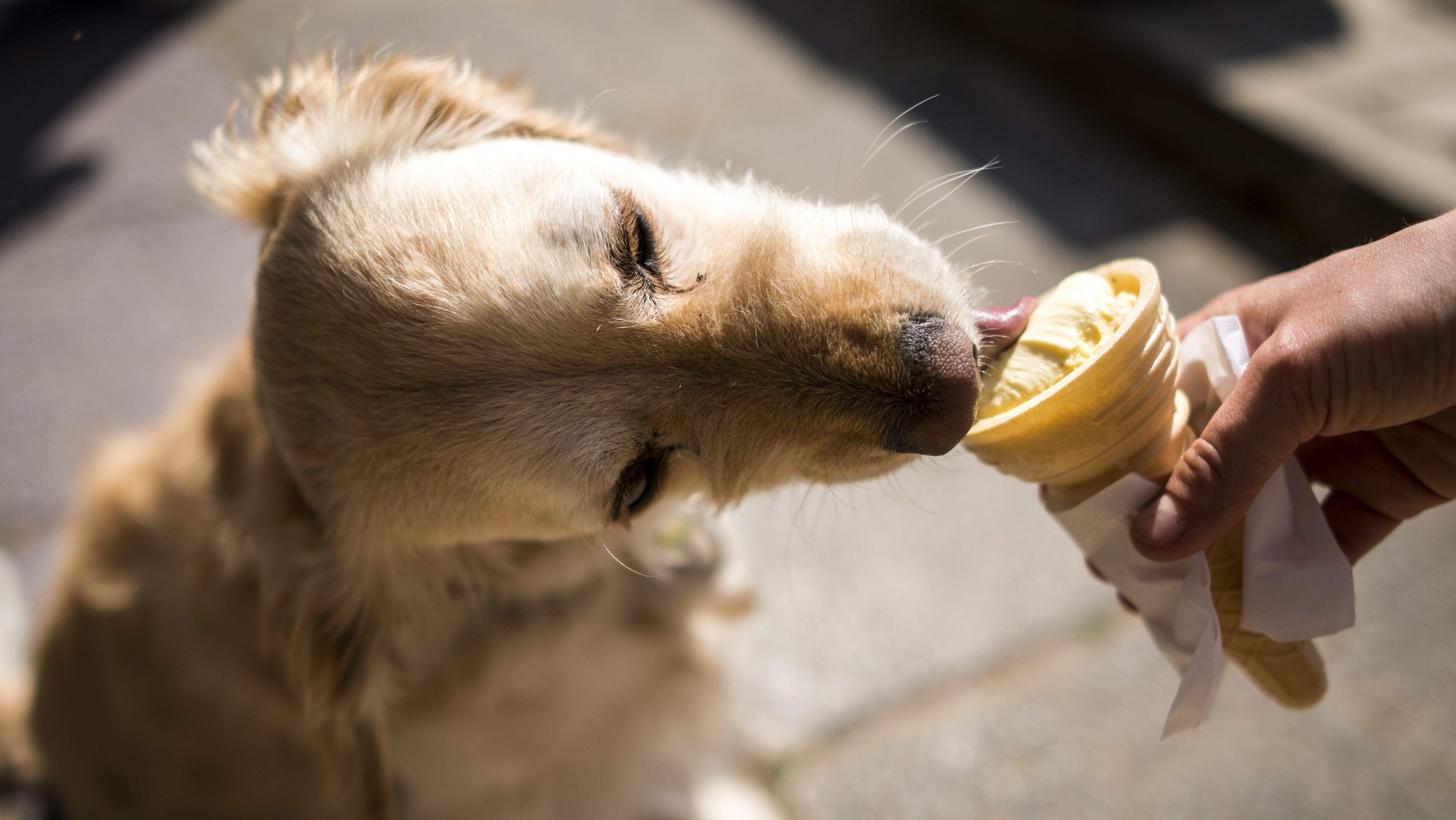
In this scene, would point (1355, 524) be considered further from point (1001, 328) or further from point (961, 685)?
point (961, 685)

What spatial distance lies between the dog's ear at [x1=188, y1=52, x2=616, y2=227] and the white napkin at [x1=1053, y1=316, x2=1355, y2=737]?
1.37 meters

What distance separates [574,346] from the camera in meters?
1.57

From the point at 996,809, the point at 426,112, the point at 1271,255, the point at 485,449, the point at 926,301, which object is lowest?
the point at 996,809

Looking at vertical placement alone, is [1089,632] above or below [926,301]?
below

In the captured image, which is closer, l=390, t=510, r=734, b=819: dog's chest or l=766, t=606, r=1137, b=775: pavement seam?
l=390, t=510, r=734, b=819: dog's chest

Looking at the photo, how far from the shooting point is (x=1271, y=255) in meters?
3.86

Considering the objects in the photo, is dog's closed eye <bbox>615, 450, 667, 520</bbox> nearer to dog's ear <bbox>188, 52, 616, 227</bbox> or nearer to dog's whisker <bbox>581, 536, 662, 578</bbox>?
dog's whisker <bbox>581, 536, 662, 578</bbox>

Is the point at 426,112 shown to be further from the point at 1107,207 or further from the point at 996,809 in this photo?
the point at 1107,207

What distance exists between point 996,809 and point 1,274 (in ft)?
14.8

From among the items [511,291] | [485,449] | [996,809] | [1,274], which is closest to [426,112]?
[511,291]

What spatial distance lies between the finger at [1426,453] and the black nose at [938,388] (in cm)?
74

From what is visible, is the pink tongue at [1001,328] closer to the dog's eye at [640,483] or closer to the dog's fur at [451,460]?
the dog's fur at [451,460]

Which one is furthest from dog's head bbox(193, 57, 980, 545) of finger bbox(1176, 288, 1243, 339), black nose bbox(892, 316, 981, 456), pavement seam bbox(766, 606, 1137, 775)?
pavement seam bbox(766, 606, 1137, 775)

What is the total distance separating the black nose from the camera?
1.45 m
